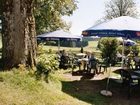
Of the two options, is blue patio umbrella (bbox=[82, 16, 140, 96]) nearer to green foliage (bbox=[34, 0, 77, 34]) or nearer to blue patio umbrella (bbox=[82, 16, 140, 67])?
blue patio umbrella (bbox=[82, 16, 140, 67])

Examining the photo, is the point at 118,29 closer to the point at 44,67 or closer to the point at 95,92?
the point at 95,92

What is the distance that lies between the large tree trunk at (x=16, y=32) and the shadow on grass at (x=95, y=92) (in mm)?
2067

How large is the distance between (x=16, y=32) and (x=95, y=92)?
3714mm

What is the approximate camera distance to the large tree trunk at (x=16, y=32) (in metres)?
13.6

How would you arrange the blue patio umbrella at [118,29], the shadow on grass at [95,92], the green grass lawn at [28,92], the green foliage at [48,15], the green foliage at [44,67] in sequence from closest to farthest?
the green grass lawn at [28,92] → the shadow on grass at [95,92] → the green foliage at [44,67] → the blue patio umbrella at [118,29] → the green foliage at [48,15]

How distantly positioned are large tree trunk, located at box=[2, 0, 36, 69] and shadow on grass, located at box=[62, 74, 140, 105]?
2.07 metres

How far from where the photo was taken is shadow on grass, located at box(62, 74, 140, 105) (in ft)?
41.9

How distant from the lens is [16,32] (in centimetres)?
1359

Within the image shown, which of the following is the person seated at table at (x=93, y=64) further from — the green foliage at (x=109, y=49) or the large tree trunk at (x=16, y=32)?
the green foliage at (x=109, y=49)

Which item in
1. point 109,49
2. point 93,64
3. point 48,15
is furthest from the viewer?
point 48,15

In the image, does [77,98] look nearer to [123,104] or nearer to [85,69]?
[123,104]

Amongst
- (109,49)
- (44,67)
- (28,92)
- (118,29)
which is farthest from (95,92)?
(109,49)

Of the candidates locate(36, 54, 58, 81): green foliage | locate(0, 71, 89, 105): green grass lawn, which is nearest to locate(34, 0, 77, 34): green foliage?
locate(36, 54, 58, 81): green foliage

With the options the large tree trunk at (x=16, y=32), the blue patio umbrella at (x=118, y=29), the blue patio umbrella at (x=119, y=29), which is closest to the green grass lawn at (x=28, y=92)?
the large tree trunk at (x=16, y=32)
